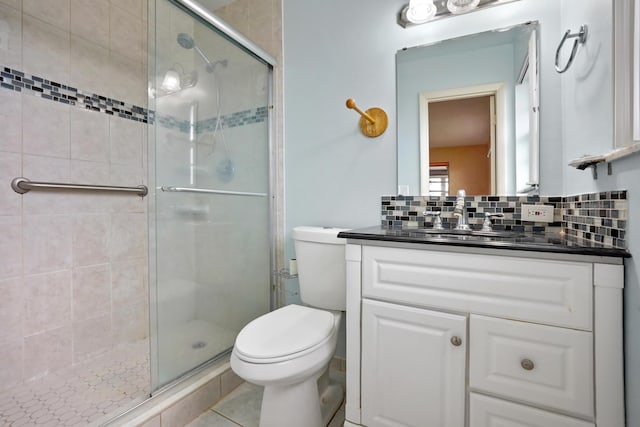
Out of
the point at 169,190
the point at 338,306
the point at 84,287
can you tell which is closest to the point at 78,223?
the point at 84,287

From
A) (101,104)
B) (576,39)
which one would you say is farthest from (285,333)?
(101,104)

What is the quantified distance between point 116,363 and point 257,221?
3.55 ft

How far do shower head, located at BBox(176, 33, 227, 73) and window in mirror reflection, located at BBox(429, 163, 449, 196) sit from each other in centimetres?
125

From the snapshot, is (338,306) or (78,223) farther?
(78,223)

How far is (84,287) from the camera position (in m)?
1.58

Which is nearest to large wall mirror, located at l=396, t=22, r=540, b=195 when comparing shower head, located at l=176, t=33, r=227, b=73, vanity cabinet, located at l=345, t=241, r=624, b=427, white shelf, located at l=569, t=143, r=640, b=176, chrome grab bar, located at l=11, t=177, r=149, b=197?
white shelf, located at l=569, t=143, r=640, b=176

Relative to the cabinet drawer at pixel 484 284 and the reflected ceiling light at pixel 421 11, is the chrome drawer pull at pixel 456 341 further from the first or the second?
the reflected ceiling light at pixel 421 11

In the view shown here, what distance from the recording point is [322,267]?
1423mm

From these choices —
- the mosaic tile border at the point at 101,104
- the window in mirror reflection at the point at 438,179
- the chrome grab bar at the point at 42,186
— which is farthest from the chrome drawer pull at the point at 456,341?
the chrome grab bar at the point at 42,186

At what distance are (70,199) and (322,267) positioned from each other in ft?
4.60

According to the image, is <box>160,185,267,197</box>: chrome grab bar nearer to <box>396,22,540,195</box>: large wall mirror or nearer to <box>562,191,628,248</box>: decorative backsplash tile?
<box>396,22,540,195</box>: large wall mirror

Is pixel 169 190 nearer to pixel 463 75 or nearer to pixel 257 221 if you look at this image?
pixel 257 221

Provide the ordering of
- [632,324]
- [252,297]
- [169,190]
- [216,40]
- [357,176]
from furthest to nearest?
1. [252,297]
2. [357,176]
3. [216,40]
4. [169,190]
5. [632,324]

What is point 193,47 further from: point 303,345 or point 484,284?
point 484,284
